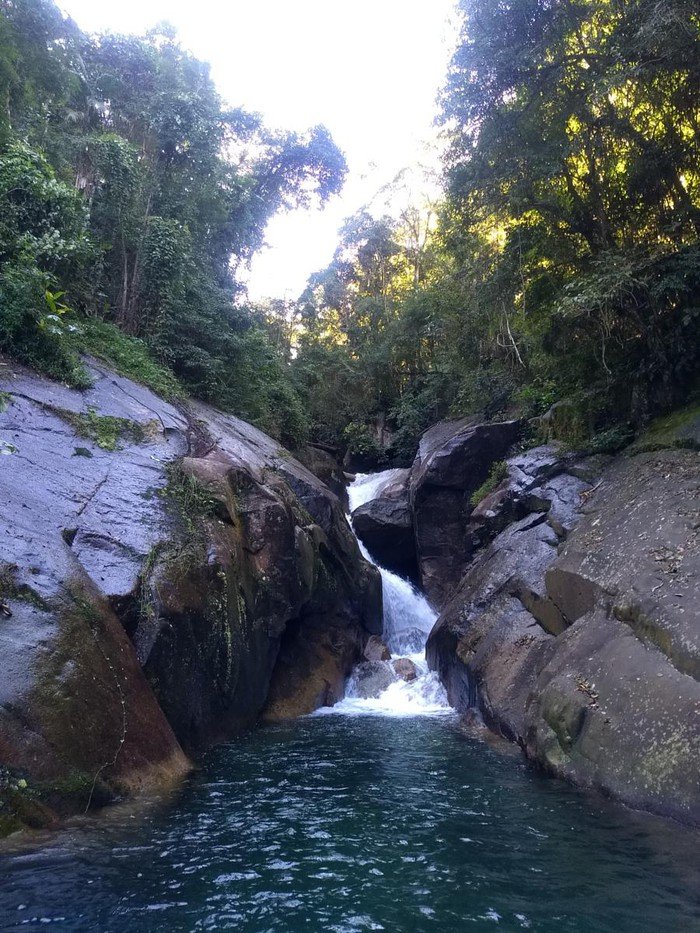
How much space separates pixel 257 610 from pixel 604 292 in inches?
336

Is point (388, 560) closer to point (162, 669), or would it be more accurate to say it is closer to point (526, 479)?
point (526, 479)

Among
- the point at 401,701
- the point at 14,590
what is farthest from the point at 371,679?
the point at 14,590

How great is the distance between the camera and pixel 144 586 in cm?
841

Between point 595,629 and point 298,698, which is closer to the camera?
point 595,629

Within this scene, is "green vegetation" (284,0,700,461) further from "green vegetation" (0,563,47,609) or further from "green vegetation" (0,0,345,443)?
"green vegetation" (0,563,47,609)

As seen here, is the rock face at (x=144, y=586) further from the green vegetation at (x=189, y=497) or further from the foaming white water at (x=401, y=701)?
the foaming white water at (x=401, y=701)

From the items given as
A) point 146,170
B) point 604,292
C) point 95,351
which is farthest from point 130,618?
point 146,170

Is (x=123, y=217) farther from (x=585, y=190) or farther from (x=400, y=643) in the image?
(x=400, y=643)

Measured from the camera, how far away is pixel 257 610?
11.6 m

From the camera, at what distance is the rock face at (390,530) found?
2058 centimetres

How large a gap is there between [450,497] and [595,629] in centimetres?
1047

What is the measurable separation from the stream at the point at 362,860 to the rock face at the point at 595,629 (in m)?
0.55

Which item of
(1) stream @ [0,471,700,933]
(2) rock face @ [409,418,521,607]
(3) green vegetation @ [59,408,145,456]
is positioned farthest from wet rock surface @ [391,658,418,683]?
(3) green vegetation @ [59,408,145,456]

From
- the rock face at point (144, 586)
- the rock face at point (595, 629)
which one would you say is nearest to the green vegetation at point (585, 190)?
the rock face at point (595, 629)
